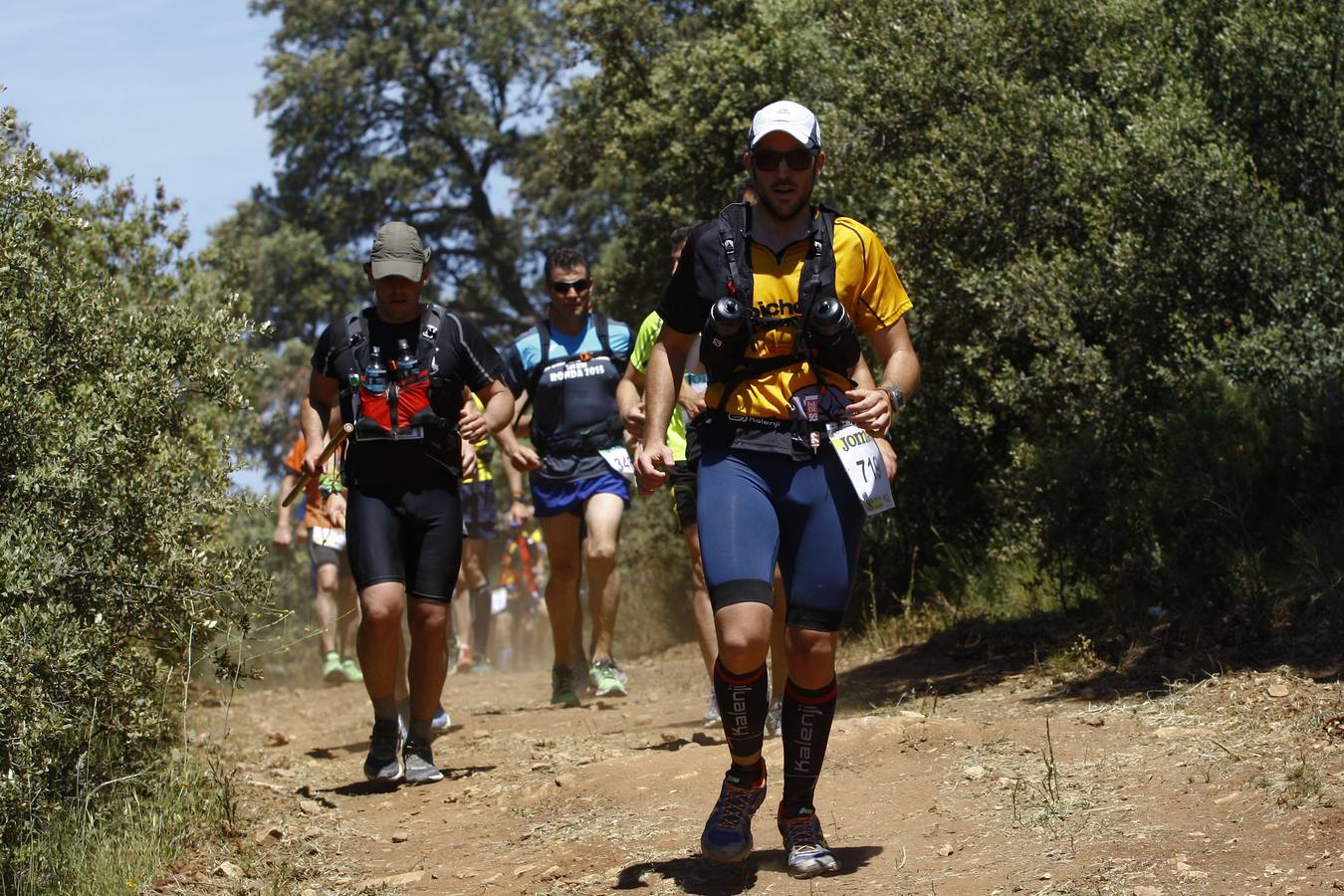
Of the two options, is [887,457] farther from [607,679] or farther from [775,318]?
[607,679]

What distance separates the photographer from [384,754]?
702 cm


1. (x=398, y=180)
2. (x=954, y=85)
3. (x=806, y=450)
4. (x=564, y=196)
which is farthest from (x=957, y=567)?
(x=398, y=180)

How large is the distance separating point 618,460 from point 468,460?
223cm

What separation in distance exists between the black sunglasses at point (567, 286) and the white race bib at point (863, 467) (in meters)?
4.31

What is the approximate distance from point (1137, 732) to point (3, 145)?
5.14m

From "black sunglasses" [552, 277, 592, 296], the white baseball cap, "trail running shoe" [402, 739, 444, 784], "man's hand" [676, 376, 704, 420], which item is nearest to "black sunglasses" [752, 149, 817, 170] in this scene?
the white baseball cap

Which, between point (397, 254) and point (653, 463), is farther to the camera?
point (397, 254)

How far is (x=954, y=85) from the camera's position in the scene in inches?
400

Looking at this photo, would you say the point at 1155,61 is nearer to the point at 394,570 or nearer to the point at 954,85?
the point at 954,85

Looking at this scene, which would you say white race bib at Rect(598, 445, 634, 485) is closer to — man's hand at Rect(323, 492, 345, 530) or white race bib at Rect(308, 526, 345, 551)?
man's hand at Rect(323, 492, 345, 530)

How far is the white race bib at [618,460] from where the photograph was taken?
9102 mm

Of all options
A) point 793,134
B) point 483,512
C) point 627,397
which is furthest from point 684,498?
point 483,512

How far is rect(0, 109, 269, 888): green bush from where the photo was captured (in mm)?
5242

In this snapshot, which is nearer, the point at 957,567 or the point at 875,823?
the point at 875,823
